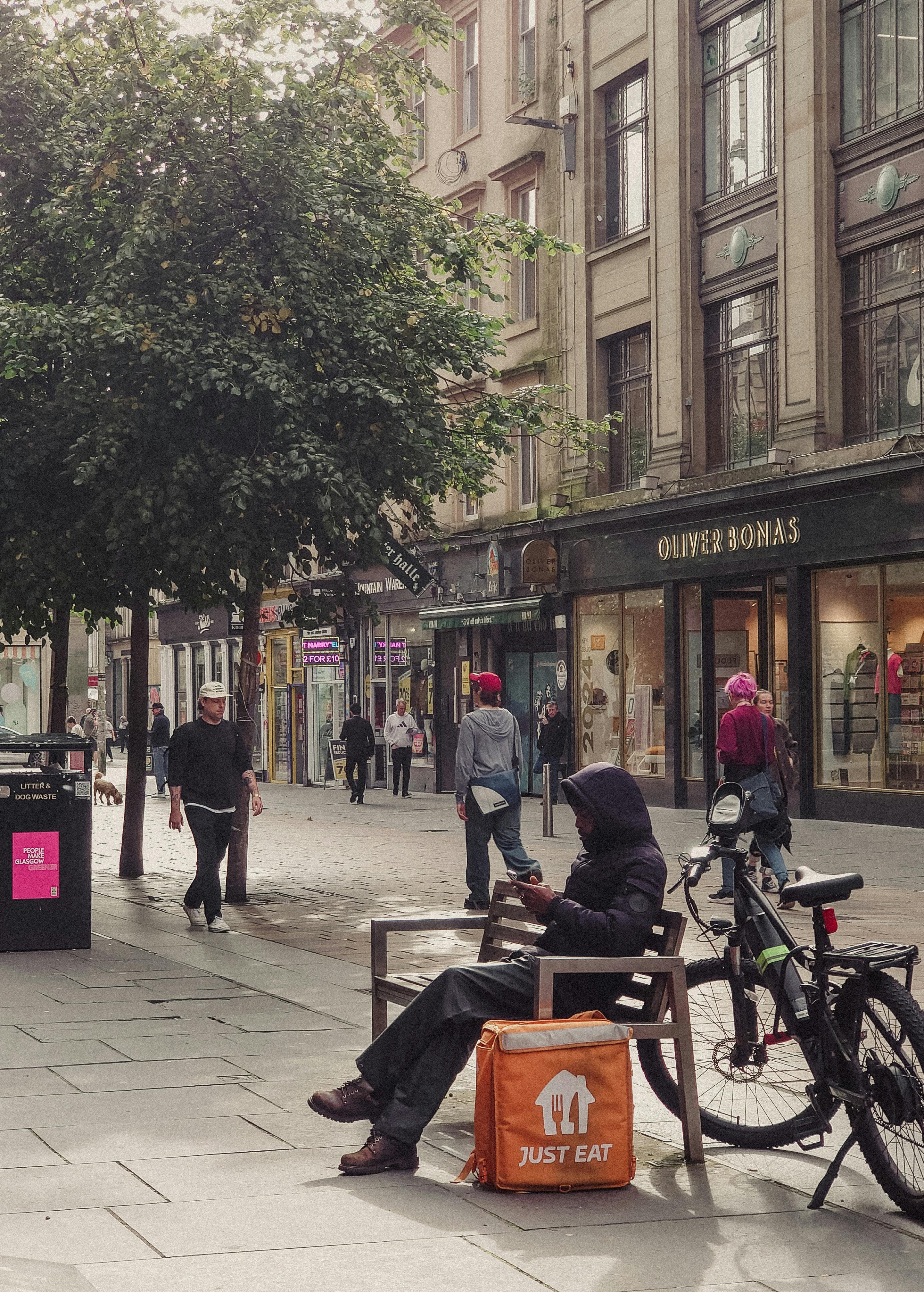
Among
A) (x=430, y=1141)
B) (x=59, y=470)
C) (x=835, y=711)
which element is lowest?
(x=430, y=1141)

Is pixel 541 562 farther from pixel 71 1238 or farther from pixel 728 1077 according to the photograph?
pixel 71 1238

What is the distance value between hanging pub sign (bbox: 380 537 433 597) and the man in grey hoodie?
174cm

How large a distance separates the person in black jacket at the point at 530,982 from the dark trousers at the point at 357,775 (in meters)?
22.4

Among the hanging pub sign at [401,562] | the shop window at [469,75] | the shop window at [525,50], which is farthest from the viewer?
the shop window at [469,75]

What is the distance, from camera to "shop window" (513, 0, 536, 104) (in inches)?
1123

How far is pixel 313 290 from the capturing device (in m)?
13.0

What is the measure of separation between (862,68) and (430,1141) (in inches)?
711

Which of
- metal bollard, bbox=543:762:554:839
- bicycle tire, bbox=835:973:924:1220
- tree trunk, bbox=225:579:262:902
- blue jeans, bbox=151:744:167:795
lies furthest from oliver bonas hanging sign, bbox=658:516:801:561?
bicycle tire, bbox=835:973:924:1220

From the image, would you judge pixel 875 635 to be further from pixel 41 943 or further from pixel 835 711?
pixel 41 943

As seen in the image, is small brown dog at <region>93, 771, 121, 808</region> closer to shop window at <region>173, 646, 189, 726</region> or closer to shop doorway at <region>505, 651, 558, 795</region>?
shop doorway at <region>505, 651, 558, 795</region>

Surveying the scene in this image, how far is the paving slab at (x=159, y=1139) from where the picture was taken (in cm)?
563

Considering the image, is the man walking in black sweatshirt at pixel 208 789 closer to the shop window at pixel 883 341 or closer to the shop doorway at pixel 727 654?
the shop window at pixel 883 341

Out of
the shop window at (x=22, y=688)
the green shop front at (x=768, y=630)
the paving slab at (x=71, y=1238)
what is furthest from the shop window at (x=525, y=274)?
the shop window at (x=22, y=688)

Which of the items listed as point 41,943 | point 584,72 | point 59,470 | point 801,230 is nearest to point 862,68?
point 801,230
